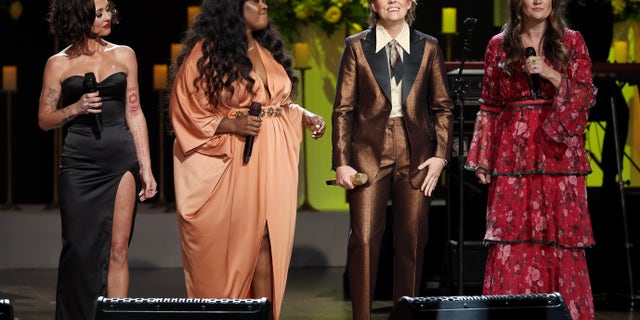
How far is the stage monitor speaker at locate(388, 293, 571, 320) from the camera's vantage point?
3232 mm

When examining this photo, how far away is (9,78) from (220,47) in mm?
3787

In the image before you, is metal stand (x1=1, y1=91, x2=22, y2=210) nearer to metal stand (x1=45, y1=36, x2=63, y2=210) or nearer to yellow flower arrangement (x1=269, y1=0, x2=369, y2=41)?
metal stand (x1=45, y1=36, x2=63, y2=210)

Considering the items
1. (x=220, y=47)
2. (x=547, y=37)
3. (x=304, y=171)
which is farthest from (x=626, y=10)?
(x=220, y=47)

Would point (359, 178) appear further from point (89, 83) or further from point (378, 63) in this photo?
point (89, 83)

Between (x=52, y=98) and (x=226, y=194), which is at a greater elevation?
(x=52, y=98)

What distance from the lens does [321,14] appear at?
25.5ft

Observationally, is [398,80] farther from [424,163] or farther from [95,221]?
[95,221]

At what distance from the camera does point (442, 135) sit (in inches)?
179

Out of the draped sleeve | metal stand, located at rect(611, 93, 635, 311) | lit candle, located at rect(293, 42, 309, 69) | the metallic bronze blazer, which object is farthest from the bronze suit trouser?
lit candle, located at rect(293, 42, 309, 69)

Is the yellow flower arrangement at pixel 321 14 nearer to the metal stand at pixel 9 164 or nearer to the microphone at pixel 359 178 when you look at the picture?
the metal stand at pixel 9 164

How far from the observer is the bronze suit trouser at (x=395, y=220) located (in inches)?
177

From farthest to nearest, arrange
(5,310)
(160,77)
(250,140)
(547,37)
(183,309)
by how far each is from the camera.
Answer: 1. (160,77)
2. (547,37)
3. (250,140)
4. (183,309)
5. (5,310)

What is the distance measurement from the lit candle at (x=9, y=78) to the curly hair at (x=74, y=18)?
3243 millimetres

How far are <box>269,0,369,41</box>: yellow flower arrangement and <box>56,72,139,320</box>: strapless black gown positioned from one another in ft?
9.93
